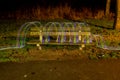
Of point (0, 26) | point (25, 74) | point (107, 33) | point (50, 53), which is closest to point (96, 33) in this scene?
point (107, 33)

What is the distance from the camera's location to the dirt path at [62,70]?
7.85 meters

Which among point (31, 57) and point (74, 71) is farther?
point (31, 57)

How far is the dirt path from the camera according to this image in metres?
Answer: 7.85

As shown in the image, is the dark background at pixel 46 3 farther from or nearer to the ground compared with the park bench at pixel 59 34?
farther from the ground

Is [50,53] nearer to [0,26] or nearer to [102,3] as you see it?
[0,26]

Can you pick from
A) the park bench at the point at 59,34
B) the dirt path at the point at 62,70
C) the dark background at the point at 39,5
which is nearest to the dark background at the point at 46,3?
the dark background at the point at 39,5

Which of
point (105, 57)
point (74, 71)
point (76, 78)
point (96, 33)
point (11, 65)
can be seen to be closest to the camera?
point (76, 78)

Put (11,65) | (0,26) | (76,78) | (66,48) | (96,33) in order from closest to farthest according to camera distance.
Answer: (76,78), (11,65), (66,48), (96,33), (0,26)

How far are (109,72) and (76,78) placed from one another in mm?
1034

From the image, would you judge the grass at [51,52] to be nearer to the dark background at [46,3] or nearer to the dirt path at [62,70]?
the dirt path at [62,70]

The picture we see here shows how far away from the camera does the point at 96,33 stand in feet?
44.2

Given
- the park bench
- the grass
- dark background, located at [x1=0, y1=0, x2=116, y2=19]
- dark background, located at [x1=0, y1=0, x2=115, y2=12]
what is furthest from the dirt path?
dark background, located at [x1=0, y1=0, x2=115, y2=12]

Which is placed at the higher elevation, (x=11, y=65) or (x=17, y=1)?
(x=17, y=1)

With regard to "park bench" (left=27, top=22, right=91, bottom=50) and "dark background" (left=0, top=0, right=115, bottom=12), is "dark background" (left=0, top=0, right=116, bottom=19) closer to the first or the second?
"dark background" (left=0, top=0, right=115, bottom=12)
